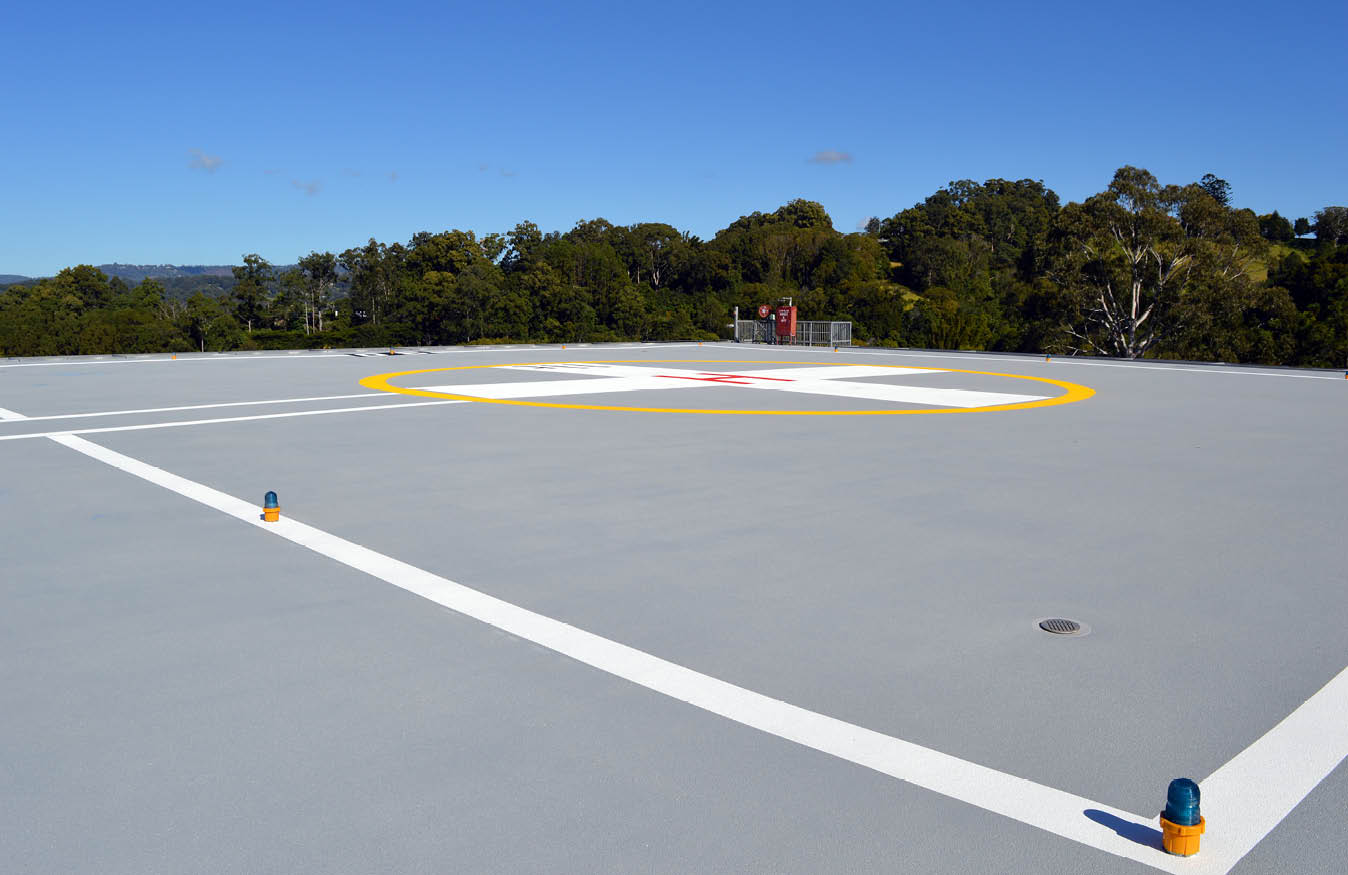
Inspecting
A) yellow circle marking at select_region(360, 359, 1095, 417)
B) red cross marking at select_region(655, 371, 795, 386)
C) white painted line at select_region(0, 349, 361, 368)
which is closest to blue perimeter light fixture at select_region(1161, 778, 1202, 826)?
yellow circle marking at select_region(360, 359, 1095, 417)

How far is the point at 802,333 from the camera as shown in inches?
1725

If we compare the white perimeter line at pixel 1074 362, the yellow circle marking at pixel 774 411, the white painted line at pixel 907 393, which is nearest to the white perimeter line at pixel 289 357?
the white perimeter line at pixel 1074 362

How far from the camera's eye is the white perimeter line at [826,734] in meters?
3.30

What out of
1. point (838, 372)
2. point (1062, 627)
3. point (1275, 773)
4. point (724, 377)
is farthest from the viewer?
point (838, 372)

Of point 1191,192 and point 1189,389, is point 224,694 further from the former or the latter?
point 1191,192

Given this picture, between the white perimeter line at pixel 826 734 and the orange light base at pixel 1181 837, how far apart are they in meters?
0.03

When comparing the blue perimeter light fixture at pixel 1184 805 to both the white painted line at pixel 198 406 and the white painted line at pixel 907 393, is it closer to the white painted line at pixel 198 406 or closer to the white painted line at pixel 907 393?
the white painted line at pixel 907 393

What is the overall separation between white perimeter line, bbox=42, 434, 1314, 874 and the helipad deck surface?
0.06 feet

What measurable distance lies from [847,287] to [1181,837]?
10190 centimetres

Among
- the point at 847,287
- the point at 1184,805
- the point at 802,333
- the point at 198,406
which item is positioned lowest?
the point at 1184,805

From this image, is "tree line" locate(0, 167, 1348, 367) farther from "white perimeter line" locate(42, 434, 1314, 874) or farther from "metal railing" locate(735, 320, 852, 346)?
"white perimeter line" locate(42, 434, 1314, 874)

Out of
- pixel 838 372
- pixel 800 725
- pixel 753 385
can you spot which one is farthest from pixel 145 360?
pixel 800 725

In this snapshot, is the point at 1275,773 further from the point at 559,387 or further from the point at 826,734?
the point at 559,387

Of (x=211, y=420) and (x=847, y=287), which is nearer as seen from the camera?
(x=211, y=420)
